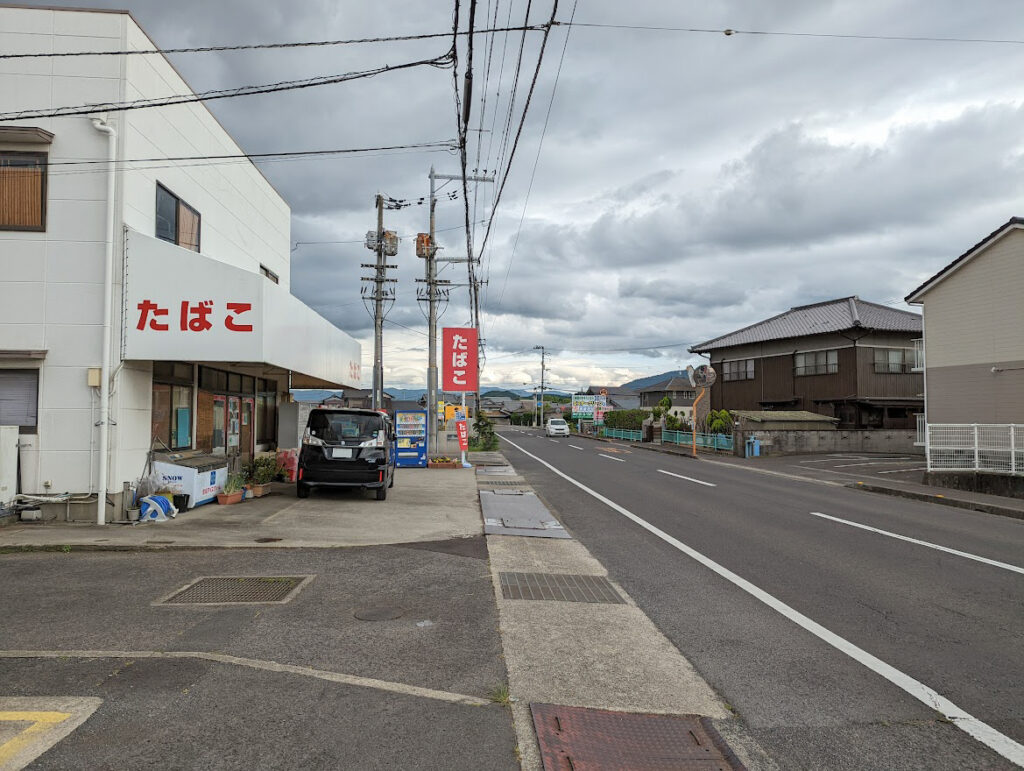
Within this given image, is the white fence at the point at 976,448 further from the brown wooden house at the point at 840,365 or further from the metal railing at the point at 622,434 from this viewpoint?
the metal railing at the point at 622,434

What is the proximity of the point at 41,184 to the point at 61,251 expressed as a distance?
3.76 ft

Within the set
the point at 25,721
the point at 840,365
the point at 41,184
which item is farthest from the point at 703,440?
the point at 25,721

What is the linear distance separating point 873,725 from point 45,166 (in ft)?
41.0

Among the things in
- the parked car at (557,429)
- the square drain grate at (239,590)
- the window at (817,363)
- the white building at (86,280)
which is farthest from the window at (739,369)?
the square drain grate at (239,590)

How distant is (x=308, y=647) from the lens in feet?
16.1

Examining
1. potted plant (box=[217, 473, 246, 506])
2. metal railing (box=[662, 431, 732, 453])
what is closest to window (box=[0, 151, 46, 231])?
potted plant (box=[217, 473, 246, 506])

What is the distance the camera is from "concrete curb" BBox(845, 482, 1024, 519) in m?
13.2

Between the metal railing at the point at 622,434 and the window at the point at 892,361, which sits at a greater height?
the window at the point at 892,361

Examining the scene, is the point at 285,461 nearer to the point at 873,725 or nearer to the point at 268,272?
the point at 268,272

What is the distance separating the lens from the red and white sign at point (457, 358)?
24.6 metres

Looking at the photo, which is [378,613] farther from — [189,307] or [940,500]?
[940,500]

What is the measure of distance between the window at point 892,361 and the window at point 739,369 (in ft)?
28.0

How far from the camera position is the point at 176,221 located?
39.5 ft

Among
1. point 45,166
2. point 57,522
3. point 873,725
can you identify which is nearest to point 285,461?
point 57,522
